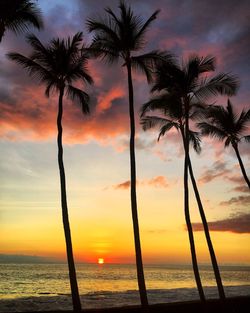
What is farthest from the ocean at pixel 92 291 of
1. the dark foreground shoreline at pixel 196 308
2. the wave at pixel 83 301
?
the dark foreground shoreline at pixel 196 308

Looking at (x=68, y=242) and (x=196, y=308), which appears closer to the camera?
(x=68, y=242)

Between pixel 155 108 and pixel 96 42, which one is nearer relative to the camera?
pixel 96 42

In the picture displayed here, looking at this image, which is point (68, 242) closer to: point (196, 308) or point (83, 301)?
point (196, 308)

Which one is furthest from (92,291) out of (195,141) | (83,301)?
(195,141)

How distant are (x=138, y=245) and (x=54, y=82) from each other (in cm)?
880

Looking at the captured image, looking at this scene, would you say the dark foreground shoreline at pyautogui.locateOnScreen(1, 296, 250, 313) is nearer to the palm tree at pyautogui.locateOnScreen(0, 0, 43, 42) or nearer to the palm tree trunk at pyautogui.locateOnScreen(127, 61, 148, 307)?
→ the palm tree trunk at pyautogui.locateOnScreen(127, 61, 148, 307)

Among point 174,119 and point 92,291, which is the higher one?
point 174,119

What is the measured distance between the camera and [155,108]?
20.9 m

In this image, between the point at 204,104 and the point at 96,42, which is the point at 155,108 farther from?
the point at 96,42

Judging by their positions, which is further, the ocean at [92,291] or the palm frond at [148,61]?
the ocean at [92,291]

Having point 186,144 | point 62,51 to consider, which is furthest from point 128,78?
point 186,144

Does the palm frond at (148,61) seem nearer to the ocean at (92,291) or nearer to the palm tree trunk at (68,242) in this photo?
the palm tree trunk at (68,242)

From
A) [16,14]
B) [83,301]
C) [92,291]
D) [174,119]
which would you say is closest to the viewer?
[16,14]

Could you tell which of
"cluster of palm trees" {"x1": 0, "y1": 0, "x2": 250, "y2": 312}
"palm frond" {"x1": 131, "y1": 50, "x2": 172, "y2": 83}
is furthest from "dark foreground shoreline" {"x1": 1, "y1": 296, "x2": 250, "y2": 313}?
"palm frond" {"x1": 131, "y1": 50, "x2": 172, "y2": 83}
